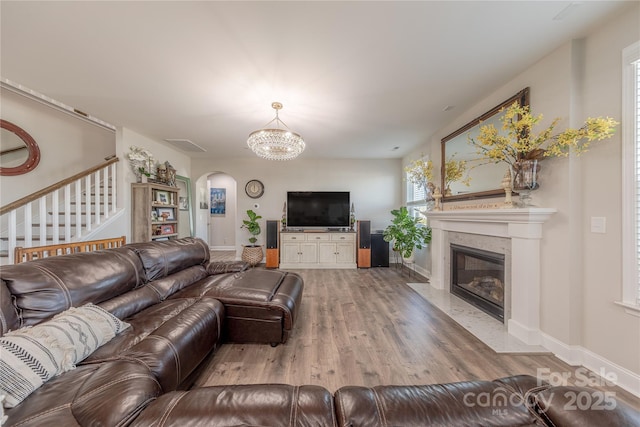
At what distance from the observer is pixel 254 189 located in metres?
5.54

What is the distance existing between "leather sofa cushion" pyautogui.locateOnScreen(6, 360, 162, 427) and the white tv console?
3.98 m

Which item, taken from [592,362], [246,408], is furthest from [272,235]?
[592,362]

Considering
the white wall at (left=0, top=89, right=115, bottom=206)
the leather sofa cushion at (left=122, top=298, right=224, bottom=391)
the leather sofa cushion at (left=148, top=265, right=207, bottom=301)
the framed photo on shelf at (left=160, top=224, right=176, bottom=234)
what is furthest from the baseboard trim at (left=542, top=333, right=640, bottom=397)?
the white wall at (left=0, top=89, right=115, bottom=206)

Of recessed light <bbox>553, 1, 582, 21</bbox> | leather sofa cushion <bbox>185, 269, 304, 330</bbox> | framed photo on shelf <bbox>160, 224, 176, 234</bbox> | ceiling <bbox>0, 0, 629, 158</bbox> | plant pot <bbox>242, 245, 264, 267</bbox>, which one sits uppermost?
recessed light <bbox>553, 1, 582, 21</bbox>

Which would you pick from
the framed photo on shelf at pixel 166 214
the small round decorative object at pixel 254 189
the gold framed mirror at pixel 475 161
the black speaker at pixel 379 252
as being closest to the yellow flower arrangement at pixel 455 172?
the gold framed mirror at pixel 475 161

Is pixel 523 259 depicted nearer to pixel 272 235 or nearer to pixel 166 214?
pixel 272 235

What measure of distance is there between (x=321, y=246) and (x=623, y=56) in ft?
14.6

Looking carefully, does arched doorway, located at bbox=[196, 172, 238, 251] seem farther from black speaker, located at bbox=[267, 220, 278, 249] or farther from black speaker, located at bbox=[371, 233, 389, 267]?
black speaker, located at bbox=[371, 233, 389, 267]

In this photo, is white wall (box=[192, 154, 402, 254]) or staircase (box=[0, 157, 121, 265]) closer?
staircase (box=[0, 157, 121, 265])

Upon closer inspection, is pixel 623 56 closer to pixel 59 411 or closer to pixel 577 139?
pixel 577 139

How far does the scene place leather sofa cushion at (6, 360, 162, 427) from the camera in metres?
0.78

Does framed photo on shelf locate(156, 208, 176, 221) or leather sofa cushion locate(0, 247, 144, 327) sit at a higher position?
framed photo on shelf locate(156, 208, 176, 221)

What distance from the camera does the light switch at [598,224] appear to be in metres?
1.68

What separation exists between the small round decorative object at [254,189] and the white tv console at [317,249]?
122cm
